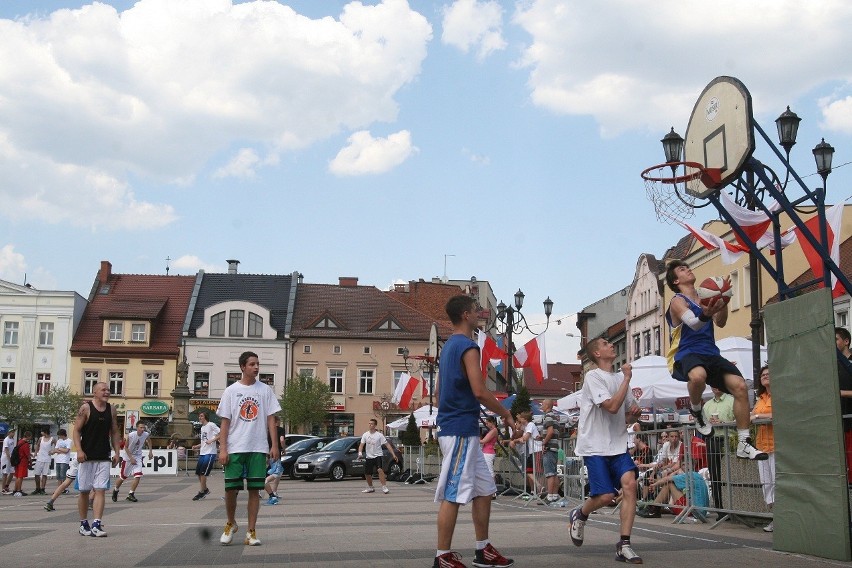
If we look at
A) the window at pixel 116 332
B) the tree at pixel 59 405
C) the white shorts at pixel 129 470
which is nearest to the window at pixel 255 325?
the window at pixel 116 332

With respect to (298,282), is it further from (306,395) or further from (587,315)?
(587,315)

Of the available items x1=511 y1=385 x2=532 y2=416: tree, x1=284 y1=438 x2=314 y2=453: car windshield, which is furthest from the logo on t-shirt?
x1=284 y1=438 x2=314 y2=453: car windshield

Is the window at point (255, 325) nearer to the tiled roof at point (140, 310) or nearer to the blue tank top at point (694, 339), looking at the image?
the tiled roof at point (140, 310)

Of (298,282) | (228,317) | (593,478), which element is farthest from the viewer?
(298,282)

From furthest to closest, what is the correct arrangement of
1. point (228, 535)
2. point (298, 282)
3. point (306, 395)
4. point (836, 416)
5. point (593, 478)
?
point (298, 282) < point (306, 395) < point (228, 535) < point (593, 478) < point (836, 416)

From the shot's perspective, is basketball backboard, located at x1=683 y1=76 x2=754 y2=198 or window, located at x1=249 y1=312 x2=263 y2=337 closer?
basketball backboard, located at x1=683 y1=76 x2=754 y2=198

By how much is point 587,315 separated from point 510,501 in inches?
2713

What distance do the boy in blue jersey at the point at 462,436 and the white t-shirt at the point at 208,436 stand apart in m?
Result: 13.9

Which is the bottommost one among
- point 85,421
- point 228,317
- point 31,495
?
point 31,495

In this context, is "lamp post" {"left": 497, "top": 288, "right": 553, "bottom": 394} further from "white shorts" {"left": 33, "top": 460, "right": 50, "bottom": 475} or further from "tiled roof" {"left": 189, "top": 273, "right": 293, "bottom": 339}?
"tiled roof" {"left": 189, "top": 273, "right": 293, "bottom": 339}

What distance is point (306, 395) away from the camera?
2566 inches

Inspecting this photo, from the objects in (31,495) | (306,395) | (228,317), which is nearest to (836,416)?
(31,495)

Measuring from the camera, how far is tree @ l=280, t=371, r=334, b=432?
65.0m

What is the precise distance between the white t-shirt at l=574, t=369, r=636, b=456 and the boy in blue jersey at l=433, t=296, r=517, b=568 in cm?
128
